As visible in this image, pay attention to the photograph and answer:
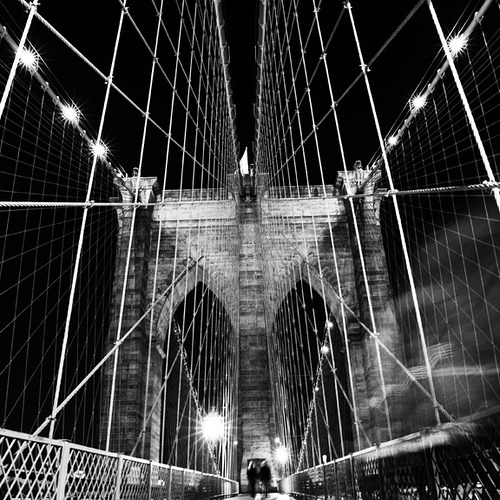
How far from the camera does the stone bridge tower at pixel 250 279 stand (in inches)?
448

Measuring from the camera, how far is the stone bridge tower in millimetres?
11383

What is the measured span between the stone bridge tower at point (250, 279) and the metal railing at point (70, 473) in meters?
7.39

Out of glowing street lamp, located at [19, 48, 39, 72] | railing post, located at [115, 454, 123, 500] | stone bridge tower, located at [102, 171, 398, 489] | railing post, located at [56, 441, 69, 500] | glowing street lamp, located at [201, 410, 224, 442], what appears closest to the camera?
railing post, located at [56, 441, 69, 500]

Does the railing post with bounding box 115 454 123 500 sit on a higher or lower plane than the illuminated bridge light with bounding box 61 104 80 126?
lower

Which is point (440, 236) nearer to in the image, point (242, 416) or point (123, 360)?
point (242, 416)

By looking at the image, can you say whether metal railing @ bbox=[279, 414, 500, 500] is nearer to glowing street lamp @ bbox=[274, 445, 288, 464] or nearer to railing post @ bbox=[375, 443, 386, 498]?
railing post @ bbox=[375, 443, 386, 498]

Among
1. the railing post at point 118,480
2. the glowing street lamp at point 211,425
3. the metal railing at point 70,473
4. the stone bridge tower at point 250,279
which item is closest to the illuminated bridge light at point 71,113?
the metal railing at point 70,473

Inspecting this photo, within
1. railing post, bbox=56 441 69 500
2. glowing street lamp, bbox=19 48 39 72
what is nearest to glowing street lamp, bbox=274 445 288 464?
glowing street lamp, bbox=19 48 39 72

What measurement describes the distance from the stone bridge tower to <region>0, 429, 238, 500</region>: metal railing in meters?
7.39

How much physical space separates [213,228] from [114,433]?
5.89 m

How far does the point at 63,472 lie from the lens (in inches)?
85.9

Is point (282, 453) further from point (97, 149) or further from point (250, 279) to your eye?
point (97, 149)

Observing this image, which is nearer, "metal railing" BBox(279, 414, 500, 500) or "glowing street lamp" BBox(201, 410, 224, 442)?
"metal railing" BBox(279, 414, 500, 500)

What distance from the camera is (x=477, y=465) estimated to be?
1373 millimetres
